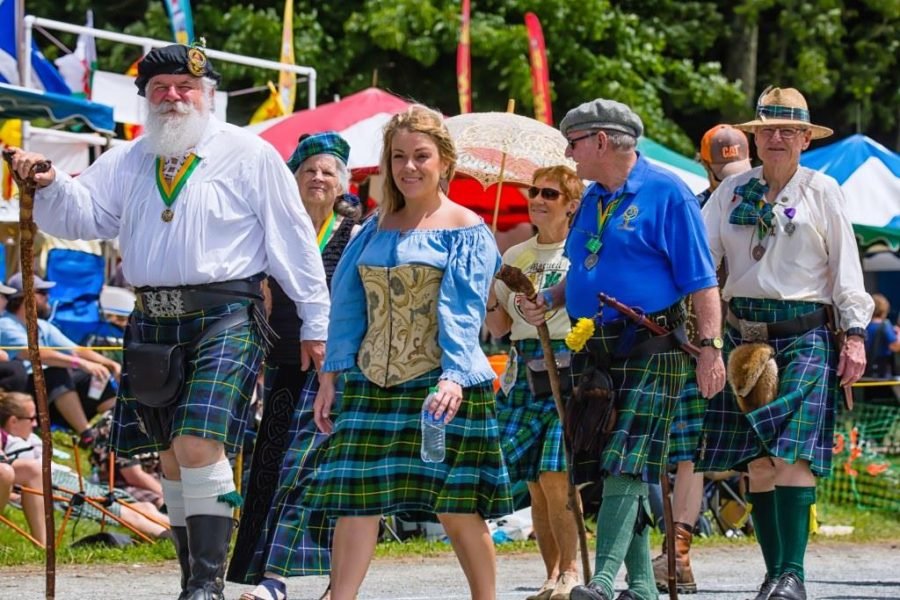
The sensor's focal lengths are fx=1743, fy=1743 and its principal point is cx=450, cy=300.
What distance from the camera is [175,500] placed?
252 inches

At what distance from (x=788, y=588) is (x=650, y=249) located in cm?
153

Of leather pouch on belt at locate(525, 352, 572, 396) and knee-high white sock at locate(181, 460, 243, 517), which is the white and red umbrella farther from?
knee-high white sock at locate(181, 460, 243, 517)

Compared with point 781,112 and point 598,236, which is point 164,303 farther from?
point 781,112

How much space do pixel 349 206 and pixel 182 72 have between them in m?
1.39

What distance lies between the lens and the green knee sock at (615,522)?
6141 millimetres

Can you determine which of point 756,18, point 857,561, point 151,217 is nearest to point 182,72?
point 151,217

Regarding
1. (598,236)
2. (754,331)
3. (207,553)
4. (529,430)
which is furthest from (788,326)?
(207,553)

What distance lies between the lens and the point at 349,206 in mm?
7504

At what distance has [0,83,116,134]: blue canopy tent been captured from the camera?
9383 millimetres

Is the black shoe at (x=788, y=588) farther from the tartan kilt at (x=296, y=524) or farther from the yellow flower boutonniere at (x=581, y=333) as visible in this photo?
the tartan kilt at (x=296, y=524)

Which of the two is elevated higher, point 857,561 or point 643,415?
point 643,415

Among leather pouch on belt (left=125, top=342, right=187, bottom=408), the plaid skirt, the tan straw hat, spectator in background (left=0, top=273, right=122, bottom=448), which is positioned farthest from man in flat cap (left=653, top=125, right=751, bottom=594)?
spectator in background (left=0, top=273, right=122, bottom=448)

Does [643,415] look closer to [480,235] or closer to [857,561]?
[480,235]

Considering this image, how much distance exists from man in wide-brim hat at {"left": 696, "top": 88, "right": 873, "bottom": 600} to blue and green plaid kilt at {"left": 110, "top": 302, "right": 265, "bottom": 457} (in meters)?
1.96
